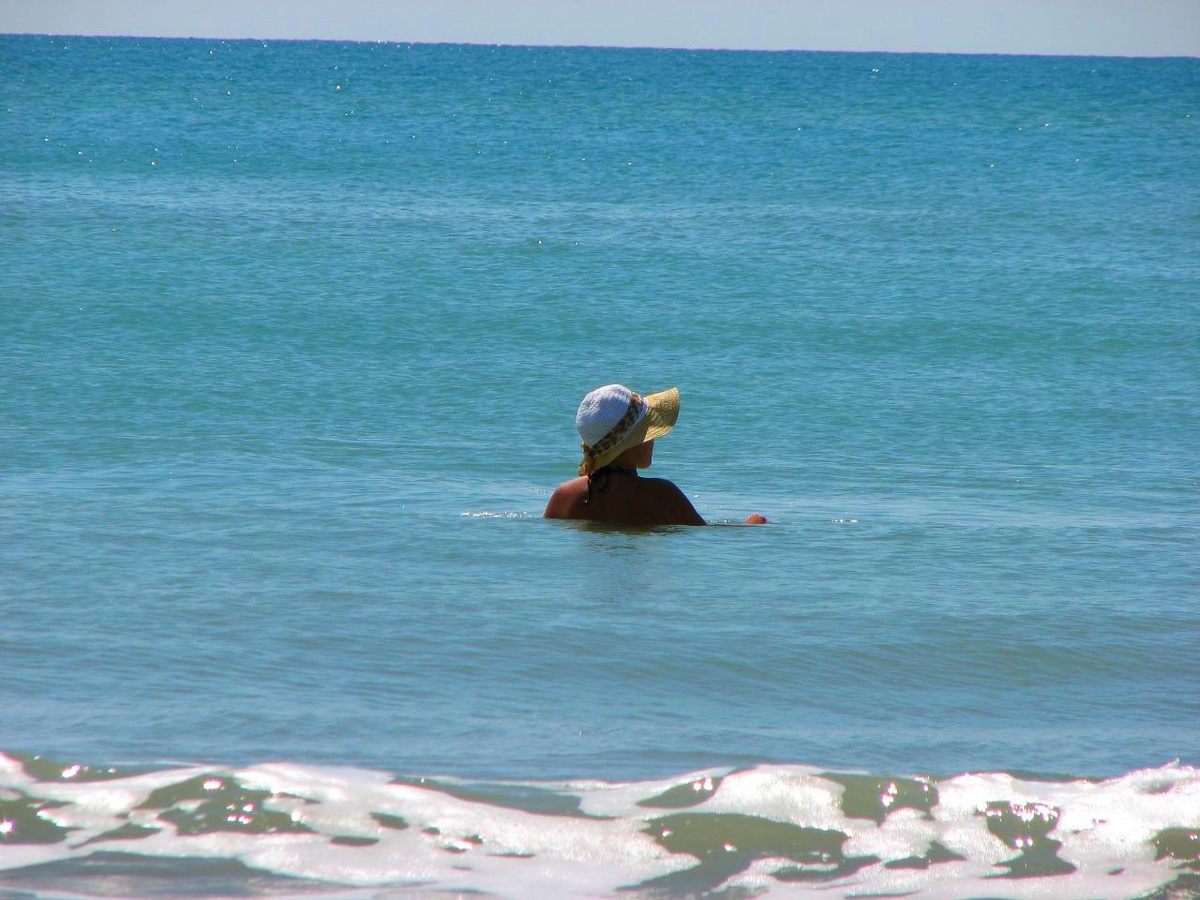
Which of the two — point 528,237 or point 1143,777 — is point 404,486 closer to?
point 1143,777

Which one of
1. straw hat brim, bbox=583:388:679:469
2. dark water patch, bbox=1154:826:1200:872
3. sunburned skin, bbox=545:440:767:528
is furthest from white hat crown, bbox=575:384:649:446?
dark water patch, bbox=1154:826:1200:872

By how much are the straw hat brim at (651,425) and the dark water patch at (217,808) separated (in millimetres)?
2939

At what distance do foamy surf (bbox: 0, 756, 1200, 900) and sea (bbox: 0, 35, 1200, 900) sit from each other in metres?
0.01

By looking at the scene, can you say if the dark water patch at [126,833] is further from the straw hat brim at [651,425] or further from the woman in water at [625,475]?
the straw hat brim at [651,425]

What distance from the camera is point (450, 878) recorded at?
8.89ft

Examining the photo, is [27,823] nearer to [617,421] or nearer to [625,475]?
[617,421]

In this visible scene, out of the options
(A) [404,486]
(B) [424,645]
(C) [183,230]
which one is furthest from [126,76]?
(B) [424,645]

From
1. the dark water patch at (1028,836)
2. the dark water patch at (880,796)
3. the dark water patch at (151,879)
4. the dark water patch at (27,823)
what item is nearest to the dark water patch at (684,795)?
the dark water patch at (880,796)

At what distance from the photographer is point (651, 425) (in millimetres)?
5762

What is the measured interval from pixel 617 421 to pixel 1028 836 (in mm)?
2992

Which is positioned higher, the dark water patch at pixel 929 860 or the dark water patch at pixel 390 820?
the dark water patch at pixel 390 820

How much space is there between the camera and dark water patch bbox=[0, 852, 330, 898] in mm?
2602

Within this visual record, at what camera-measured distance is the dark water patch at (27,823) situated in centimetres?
281

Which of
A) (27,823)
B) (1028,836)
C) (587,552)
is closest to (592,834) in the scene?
(1028,836)
